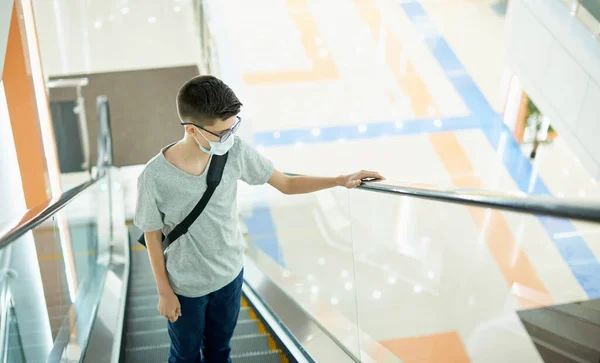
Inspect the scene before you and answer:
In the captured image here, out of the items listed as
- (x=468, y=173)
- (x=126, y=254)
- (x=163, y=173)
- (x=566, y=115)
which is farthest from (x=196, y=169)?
(x=468, y=173)

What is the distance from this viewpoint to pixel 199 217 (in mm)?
2035

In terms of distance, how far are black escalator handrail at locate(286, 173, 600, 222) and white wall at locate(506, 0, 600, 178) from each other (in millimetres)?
4443

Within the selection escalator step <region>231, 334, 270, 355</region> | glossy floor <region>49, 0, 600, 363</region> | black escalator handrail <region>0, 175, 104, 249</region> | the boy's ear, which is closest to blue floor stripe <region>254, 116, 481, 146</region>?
glossy floor <region>49, 0, 600, 363</region>

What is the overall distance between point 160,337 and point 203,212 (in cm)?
174

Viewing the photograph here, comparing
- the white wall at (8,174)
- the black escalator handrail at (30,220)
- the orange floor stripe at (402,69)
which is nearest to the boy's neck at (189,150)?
the black escalator handrail at (30,220)

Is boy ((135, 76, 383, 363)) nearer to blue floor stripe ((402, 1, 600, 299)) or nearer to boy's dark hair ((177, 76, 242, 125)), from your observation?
boy's dark hair ((177, 76, 242, 125))

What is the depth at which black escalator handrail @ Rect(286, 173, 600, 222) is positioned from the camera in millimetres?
1086

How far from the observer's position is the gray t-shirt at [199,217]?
190cm

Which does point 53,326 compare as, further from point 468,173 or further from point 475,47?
point 475,47

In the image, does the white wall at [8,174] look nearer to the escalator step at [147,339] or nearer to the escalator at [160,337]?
the escalator at [160,337]

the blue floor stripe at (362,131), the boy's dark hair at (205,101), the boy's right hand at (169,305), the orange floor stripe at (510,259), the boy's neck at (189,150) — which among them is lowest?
the blue floor stripe at (362,131)

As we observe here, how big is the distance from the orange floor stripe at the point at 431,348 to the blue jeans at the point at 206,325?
2.27 ft

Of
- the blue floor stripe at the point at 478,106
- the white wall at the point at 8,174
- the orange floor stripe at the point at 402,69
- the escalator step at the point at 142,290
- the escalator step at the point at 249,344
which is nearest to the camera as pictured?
the escalator step at the point at 249,344

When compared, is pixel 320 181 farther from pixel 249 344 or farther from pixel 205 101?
pixel 249 344
